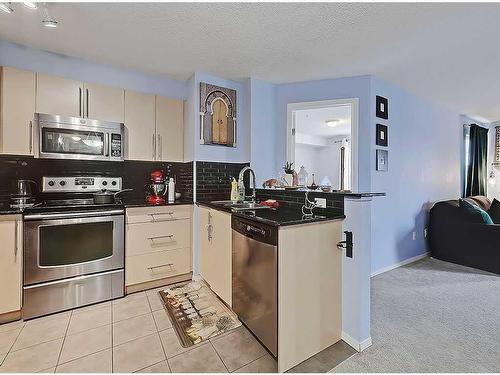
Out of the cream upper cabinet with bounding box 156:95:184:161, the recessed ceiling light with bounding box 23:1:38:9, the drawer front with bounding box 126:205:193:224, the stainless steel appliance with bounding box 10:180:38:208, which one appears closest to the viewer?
the recessed ceiling light with bounding box 23:1:38:9

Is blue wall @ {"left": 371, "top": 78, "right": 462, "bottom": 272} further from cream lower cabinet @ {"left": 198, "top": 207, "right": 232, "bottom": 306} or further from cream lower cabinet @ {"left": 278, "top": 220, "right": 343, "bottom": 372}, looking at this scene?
cream lower cabinet @ {"left": 198, "top": 207, "right": 232, "bottom": 306}

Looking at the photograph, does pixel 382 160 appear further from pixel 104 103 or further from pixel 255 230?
pixel 104 103

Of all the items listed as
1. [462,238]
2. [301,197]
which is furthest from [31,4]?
[462,238]

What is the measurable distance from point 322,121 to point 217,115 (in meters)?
3.31

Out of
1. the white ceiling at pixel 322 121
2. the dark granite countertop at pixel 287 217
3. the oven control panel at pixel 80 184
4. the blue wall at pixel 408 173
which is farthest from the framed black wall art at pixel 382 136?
the oven control panel at pixel 80 184

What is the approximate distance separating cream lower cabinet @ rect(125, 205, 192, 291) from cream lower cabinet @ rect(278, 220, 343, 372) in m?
1.59

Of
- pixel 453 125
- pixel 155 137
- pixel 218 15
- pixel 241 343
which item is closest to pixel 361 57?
pixel 218 15

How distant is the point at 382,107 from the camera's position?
301cm

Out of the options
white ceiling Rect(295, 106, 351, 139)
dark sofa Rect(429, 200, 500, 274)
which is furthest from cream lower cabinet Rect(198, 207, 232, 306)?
dark sofa Rect(429, 200, 500, 274)

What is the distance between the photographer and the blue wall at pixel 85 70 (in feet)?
7.43

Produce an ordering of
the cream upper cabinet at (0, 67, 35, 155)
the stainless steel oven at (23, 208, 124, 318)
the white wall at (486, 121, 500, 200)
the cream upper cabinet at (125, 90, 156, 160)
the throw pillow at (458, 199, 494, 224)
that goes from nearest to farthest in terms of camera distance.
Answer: the stainless steel oven at (23, 208, 124, 318)
the cream upper cabinet at (0, 67, 35, 155)
the cream upper cabinet at (125, 90, 156, 160)
the throw pillow at (458, 199, 494, 224)
the white wall at (486, 121, 500, 200)

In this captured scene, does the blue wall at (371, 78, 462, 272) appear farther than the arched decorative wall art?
Yes

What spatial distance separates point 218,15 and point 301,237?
1721 mm

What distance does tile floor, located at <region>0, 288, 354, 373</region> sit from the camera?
4.96 ft
